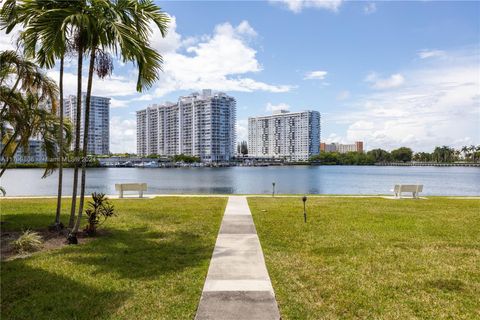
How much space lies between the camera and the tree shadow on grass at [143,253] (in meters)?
7.12

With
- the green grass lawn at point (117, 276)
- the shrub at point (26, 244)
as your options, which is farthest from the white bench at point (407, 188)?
the shrub at point (26, 244)

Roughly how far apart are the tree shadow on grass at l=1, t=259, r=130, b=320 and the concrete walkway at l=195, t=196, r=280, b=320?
4.60ft

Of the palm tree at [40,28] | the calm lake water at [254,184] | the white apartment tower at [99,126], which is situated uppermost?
the white apartment tower at [99,126]

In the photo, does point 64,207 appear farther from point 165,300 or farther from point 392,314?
point 392,314

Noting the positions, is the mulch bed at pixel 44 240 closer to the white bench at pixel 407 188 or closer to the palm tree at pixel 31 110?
the palm tree at pixel 31 110

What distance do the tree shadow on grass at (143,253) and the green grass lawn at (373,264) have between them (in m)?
1.72

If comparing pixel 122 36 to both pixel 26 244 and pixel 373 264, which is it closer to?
pixel 26 244

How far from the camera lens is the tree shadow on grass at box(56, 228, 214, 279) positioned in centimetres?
712

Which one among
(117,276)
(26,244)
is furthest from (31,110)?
(117,276)

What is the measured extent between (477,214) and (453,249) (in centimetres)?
664

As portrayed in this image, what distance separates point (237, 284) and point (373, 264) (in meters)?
3.05

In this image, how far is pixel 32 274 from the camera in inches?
266

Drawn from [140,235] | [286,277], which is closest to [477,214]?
[286,277]

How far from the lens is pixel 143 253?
8.22 m
